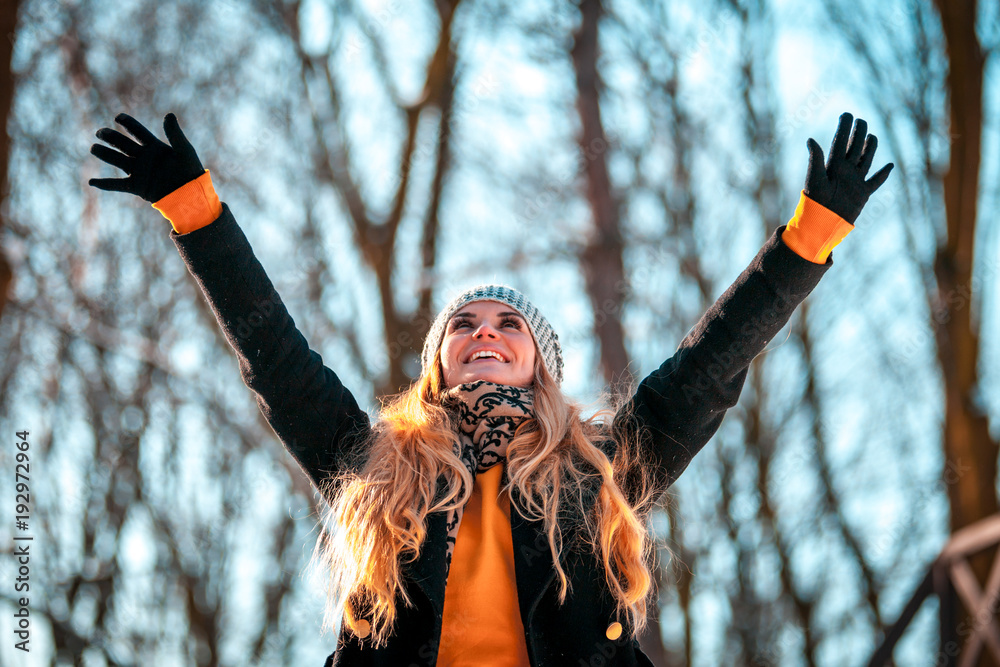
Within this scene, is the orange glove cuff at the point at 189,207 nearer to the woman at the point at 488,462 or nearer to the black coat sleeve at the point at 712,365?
the woman at the point at 488,462

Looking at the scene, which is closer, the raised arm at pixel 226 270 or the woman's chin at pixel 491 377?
the raised arm at pixel 226 270

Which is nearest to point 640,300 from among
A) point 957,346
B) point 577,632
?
point 957,346

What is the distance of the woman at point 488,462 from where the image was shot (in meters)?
1.88

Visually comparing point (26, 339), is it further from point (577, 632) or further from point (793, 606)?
point (793, 606)

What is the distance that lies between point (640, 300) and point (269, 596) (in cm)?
399

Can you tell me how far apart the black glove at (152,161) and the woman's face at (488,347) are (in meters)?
0.82

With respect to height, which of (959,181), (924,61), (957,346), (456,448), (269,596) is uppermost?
(924,61)

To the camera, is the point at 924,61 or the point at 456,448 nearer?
→ the point at 456,448

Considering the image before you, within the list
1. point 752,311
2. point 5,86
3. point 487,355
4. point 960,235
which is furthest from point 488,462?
point 960,235

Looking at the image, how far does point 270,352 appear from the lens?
78.5 inches

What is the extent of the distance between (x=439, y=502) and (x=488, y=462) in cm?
19

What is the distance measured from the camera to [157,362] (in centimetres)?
675

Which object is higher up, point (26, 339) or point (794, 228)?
point (26, 339)

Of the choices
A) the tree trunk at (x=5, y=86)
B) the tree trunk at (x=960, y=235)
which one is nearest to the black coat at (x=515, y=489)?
the tree trunk at (x=5, y=86)
